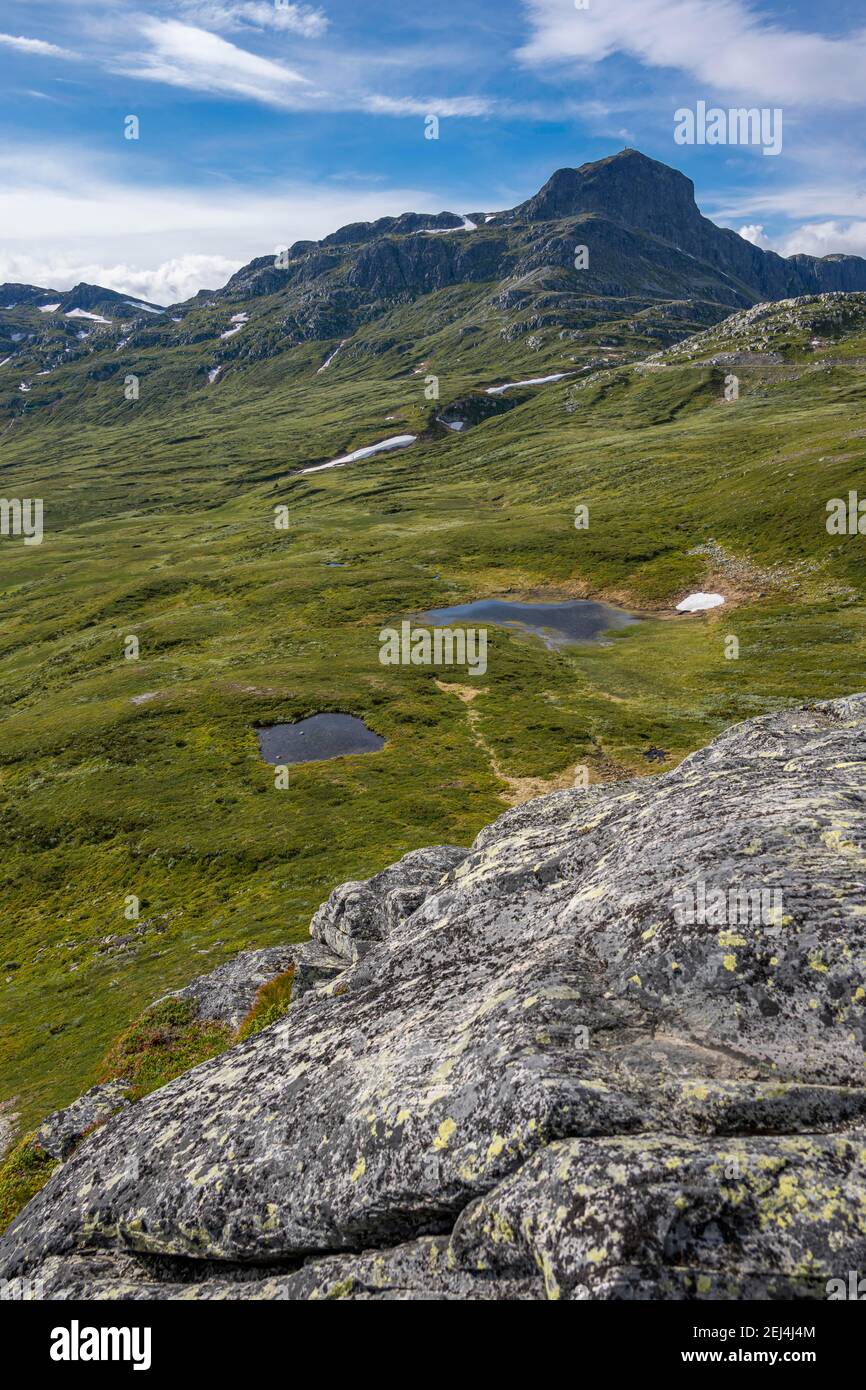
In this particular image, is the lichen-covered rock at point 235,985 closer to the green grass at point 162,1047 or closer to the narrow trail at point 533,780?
the green grass at point 162,1047

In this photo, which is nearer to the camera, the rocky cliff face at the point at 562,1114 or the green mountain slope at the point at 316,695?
the rocky cliff face at the point at 562,1114

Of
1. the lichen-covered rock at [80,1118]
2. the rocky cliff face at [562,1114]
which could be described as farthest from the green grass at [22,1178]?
the rocky cliff face at [562,1114]

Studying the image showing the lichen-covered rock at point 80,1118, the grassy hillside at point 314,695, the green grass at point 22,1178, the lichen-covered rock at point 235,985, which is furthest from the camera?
the grassy hillside at point 314,695

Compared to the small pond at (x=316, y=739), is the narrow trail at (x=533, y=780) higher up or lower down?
lower down

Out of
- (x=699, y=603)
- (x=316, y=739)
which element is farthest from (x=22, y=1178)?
(x=699, y=603)

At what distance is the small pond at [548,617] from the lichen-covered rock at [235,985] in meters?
77.5

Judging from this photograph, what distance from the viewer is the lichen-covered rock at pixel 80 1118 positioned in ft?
64.8

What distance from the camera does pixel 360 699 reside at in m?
81.3

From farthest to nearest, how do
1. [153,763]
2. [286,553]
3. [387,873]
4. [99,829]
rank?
[286,553] → [153,763] → [99,829] → [387,873]

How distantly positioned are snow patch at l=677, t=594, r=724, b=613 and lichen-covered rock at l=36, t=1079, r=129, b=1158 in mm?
106178
